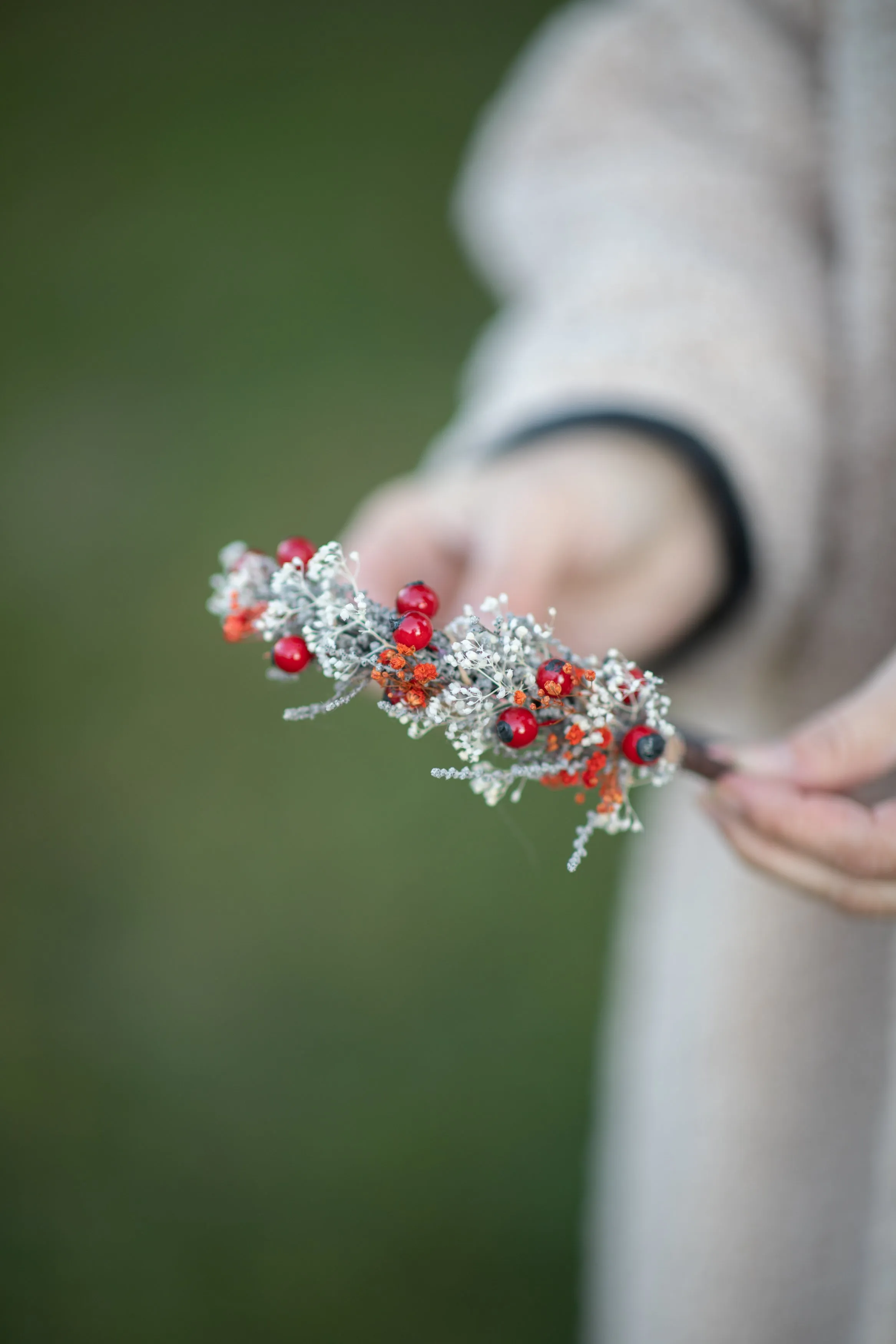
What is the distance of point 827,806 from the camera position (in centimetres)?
65

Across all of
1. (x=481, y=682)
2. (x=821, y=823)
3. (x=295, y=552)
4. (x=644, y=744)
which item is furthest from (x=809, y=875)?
(x=295, y=552)

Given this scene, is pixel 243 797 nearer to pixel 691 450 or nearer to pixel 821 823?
pixel 691 450

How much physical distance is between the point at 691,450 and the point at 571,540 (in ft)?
0.58

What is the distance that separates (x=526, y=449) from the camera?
986mm

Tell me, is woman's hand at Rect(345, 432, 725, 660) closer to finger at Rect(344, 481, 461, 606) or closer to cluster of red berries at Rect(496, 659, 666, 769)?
finger at Rect(344, 481, 461, 606)

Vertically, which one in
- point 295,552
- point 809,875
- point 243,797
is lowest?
point 809,875

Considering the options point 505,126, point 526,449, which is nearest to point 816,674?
point 526,449

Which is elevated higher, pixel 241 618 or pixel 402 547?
pixel 402 547

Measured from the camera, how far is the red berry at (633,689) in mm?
532

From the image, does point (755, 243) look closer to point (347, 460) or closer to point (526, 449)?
point (526, 449)

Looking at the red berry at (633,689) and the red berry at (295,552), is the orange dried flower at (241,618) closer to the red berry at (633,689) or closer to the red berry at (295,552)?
the red berry at (295,552)

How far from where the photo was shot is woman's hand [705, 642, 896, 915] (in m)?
0.65

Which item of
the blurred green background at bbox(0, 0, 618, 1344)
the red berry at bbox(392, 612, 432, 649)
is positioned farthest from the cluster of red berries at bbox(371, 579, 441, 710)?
the blurred green background at bbox(0, 0, 618, 1344)

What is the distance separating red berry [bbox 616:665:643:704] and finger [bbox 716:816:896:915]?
0.18 meters
